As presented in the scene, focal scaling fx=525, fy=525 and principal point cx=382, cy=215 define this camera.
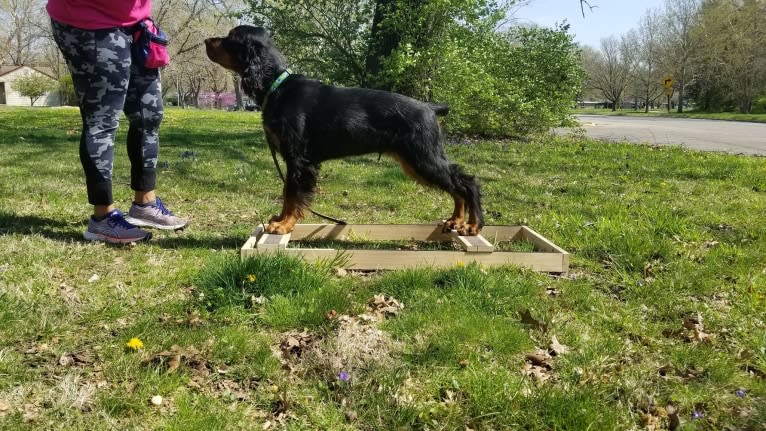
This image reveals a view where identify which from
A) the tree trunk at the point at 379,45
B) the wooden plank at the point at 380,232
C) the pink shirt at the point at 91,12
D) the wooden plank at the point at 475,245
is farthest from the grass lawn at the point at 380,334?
the tree trunk at the point at 379,45

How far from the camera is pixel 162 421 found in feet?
6.20

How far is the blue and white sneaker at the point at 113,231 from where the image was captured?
148 inches

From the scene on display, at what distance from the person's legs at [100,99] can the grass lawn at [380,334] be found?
210mm

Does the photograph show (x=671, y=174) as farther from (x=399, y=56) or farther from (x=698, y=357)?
(x=698, y=357)

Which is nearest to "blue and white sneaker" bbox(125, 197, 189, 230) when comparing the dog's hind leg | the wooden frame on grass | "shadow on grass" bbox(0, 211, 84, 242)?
"shadow on grass" bbox(0, 211, 84, 242)

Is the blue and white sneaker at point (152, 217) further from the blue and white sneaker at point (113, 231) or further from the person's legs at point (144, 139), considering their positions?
the blue and white sneaker at point (113, 231)

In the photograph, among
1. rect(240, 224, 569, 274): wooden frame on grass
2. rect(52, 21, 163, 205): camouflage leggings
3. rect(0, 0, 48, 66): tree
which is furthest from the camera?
rect(0, 0, 48, 66): tree

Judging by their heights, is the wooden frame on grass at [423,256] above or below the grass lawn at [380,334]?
above

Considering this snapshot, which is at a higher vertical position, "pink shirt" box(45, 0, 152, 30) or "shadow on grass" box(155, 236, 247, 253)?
"pink shirt" box(45, 0, 152, 30)

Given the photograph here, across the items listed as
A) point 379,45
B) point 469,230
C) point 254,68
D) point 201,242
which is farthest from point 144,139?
point 379,45

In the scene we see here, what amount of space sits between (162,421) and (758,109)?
166 feet

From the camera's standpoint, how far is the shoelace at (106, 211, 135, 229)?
379cm

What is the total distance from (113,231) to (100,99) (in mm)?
927

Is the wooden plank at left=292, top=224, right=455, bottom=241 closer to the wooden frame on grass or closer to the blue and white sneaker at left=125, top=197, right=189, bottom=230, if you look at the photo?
the wooden frame on grass
